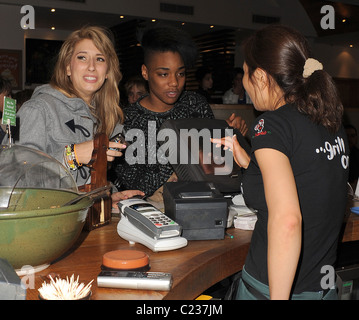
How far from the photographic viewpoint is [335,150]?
127 cm

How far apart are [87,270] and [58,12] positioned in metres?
9.02

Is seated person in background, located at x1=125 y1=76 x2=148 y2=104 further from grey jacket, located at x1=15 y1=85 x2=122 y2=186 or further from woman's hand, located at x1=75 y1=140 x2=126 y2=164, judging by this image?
woman's hand, located at x1=75 y1=140 x2=126 y2=164

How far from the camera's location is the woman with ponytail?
1135mm

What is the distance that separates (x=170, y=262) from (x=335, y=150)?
56 centimetres

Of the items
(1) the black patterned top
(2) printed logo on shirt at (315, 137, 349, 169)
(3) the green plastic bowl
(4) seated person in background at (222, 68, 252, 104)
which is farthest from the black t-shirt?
(4) seated person in background at (222, 68, 252, 104)

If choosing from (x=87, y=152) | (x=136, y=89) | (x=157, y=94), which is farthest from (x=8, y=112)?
(x=136, y=89)

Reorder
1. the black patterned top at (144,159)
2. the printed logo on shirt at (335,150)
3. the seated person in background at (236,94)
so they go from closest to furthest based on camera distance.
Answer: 1. the printed logo on shirt at (335,150)
2. the black patterned top at (144,159)
3. the seated person in background at (236,94)

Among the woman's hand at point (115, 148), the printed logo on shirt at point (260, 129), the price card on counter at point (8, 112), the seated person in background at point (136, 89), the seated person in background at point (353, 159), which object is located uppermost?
the seated person in background at point (136, 89)

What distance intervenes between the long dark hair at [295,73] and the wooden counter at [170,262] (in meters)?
0.52

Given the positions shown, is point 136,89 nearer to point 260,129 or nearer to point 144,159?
point 144,159

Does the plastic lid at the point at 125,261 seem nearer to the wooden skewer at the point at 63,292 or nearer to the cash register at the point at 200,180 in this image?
the wooden skewer at the point at 63,292

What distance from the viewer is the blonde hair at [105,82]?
7.61 ft

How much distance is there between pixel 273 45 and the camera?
51.4 inches

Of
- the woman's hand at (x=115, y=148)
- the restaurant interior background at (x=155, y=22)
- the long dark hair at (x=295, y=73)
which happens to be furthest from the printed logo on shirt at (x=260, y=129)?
the restaurant interior background at (x=155, y=22)
